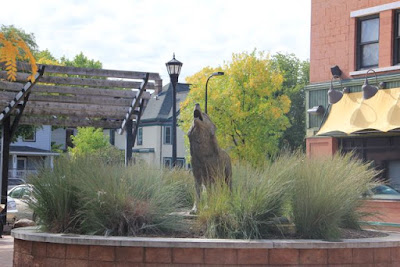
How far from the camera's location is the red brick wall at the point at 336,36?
77.4 feet

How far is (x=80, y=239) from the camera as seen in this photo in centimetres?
984

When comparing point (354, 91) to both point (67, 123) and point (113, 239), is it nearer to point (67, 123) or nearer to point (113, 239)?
point (67, 123)

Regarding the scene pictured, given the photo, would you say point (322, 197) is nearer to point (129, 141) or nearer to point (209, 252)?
point (209, 252)

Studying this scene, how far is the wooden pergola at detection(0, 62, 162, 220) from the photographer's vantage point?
56.4 ft

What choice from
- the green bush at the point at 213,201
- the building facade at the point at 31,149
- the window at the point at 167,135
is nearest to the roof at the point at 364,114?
the green bush at the point at 213,201

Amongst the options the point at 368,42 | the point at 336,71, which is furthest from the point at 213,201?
the point at 368,42

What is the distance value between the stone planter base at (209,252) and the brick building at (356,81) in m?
12.3

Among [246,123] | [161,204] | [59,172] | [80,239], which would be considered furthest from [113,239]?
[246,123]

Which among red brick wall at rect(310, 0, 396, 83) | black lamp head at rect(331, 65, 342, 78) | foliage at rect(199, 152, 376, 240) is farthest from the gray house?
foliage at rect(199, 152, 376, 240)

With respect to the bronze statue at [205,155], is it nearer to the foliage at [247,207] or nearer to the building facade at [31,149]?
the foliage at [247,207]

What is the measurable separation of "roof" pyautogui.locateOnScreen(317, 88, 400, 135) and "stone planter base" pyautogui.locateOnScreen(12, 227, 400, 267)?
12.3 metres

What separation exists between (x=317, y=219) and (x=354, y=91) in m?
14.6

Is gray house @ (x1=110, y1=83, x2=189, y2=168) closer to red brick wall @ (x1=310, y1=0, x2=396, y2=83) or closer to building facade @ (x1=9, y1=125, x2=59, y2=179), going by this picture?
building facade @ (x1=9, y1=125, x2=59, y2=179)

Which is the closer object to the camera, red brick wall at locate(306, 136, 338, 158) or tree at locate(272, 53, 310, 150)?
red brick wall at locate(306, 136, 338, 158)
